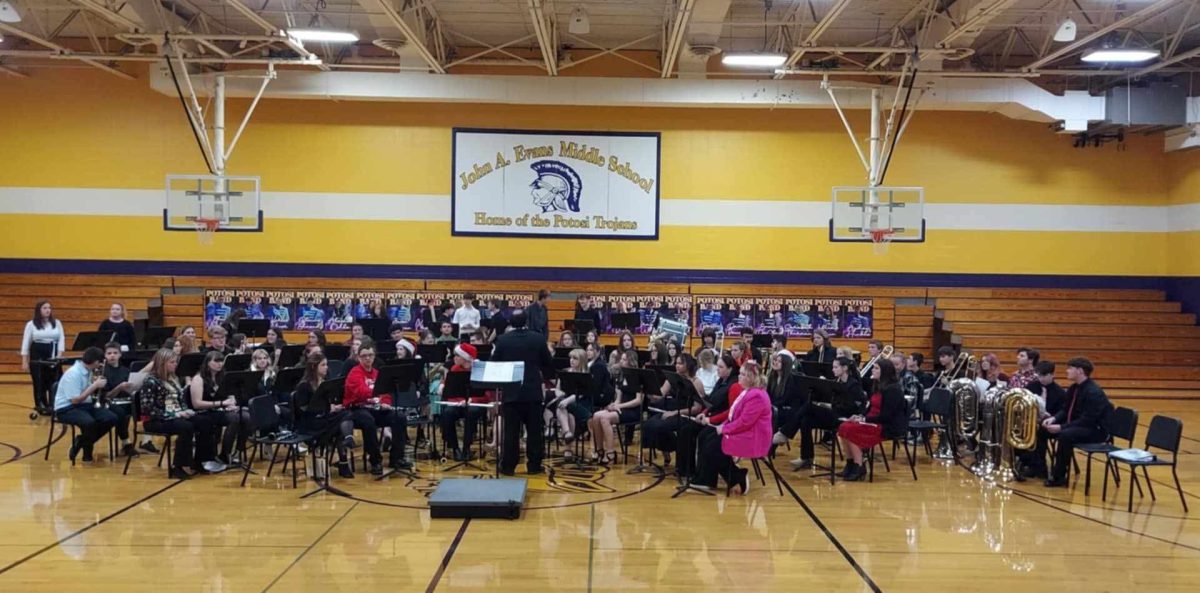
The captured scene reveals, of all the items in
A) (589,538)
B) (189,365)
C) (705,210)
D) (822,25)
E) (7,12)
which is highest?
(822,25)

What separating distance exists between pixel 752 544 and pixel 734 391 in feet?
7.00

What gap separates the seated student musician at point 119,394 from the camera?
34.3 ft

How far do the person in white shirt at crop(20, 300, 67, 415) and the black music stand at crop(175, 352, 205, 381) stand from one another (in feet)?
13.9

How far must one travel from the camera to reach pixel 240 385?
9.83 m

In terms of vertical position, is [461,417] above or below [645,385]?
Result: below

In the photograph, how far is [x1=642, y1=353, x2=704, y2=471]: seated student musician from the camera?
1003 cm

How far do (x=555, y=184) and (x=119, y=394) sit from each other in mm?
10661

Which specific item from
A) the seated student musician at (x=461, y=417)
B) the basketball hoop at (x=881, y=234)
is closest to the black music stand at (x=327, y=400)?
the seated student musician at (x=461, y=417)

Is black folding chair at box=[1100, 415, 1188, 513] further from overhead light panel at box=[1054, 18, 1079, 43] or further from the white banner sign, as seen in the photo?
the white banner sign

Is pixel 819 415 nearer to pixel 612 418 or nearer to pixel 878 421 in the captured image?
pixel 878 421

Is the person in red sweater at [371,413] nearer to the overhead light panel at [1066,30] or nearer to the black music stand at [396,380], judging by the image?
the black music stand at [396,380]

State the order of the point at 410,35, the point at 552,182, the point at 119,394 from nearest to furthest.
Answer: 1. the point at 119,394
2. the point at 410,35
3. the point at 552,182

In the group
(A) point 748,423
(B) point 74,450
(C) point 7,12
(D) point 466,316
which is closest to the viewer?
(A) point 748,423

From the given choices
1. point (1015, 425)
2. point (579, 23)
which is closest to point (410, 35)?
point (579, 23)
